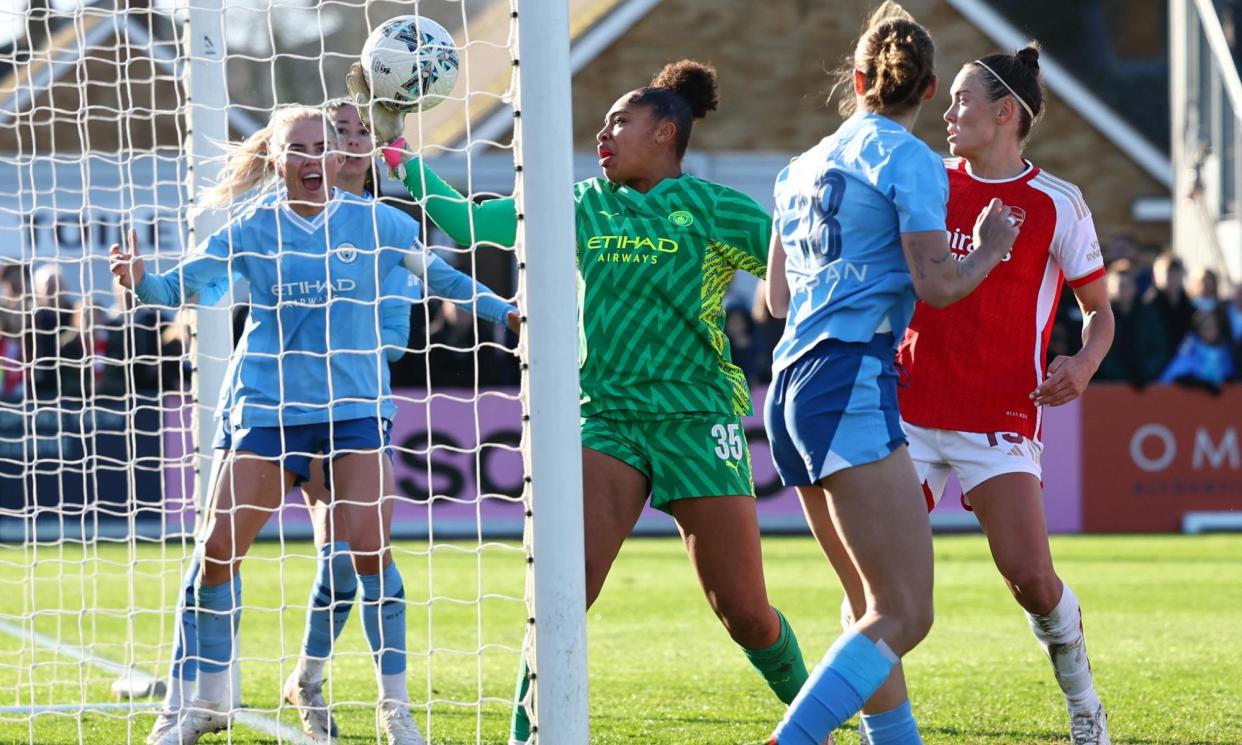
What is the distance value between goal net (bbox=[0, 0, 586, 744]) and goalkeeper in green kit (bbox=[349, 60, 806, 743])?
9.5 inches

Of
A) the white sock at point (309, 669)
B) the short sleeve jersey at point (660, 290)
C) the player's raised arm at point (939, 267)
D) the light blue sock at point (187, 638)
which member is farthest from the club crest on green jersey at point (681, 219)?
the white sock at point (309, 669)

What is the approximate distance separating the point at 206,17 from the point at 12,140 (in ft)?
69.3

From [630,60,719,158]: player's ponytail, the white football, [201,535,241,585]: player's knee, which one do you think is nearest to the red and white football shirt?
[630,60,719,158]: player's ponytail

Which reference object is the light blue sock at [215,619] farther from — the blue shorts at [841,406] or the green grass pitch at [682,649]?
the blue shorts at [841,406]

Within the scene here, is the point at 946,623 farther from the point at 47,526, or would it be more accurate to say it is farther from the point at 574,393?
the point at 47,526

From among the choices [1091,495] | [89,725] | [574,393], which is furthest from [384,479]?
[1091,495]

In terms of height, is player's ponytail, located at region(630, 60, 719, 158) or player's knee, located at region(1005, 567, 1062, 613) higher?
player's ponytail, located at region(630, 60, 719, 158)

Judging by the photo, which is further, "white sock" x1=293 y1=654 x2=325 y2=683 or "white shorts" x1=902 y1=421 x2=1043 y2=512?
"white sock" x1=293 y1=654 x2=325 y2=683

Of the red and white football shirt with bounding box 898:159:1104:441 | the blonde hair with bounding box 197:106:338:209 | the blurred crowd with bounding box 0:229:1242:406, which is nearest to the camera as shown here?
the red and white football shirt with bounding box 898:159:1104:441

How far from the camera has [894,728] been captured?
4.23 meters

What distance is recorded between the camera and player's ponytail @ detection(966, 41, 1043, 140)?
16.4ft

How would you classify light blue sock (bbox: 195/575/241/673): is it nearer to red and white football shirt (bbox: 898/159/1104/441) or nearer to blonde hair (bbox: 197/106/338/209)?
blonde hair (bbox: 197/106/338/209)

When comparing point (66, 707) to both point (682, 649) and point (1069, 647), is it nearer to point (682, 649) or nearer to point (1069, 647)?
point (682, 649)

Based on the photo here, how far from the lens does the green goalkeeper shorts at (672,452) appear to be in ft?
16.2
